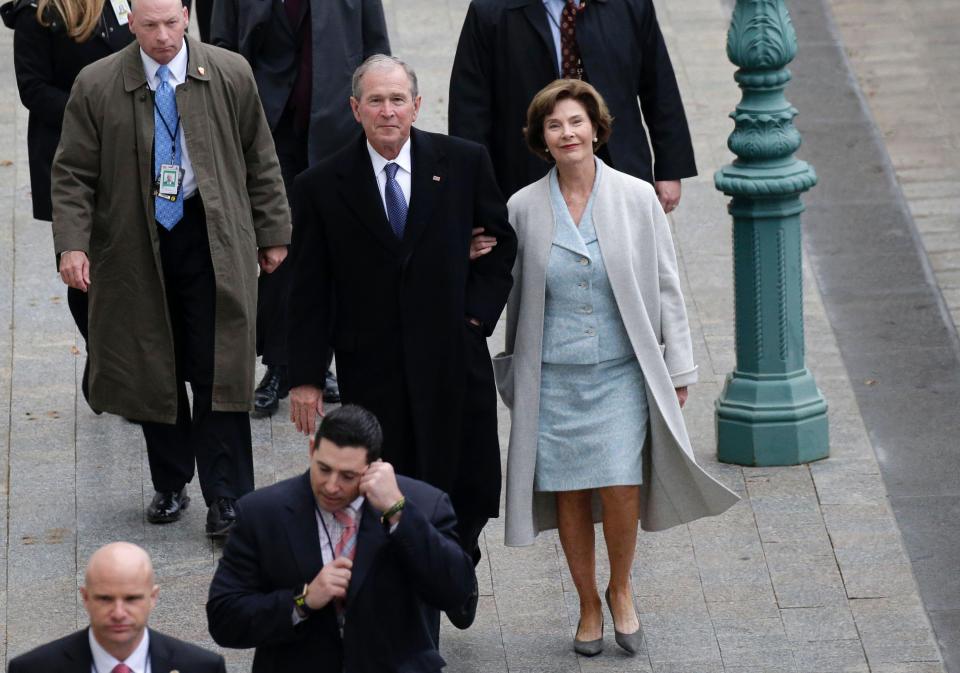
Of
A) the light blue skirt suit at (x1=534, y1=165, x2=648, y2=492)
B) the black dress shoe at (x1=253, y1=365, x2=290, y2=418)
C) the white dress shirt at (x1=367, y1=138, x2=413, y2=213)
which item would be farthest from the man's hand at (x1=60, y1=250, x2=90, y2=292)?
the black dress shoe at (x1=253, y1=365, x2=290, y2=418)

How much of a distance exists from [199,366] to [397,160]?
5.02 ft

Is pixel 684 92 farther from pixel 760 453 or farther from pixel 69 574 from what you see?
pixel 69 574

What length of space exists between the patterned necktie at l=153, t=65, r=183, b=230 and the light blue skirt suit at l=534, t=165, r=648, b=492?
5.14 feet

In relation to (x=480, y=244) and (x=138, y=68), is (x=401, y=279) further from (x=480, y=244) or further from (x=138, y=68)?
(x=138, y=68)

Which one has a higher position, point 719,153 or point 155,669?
point 155,669

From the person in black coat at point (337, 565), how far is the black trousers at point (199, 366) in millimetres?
2434

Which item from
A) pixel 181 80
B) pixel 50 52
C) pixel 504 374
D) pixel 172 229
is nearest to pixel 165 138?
pixel 181 80

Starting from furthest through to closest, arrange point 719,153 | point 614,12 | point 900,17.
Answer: point 900,17, point 719,153, point 614,12

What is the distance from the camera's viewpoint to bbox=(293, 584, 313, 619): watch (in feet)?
17.9

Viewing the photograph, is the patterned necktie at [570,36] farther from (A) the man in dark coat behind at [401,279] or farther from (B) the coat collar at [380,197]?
(B) the coat collar at [380,197]

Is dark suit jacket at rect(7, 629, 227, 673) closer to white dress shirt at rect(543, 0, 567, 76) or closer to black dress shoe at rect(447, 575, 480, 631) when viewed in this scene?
black dress shoe at rect(447, 575, 480, 631)

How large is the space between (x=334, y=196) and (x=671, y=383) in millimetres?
1361

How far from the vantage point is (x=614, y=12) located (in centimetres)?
820

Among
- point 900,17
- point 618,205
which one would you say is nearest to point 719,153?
point 900,17
